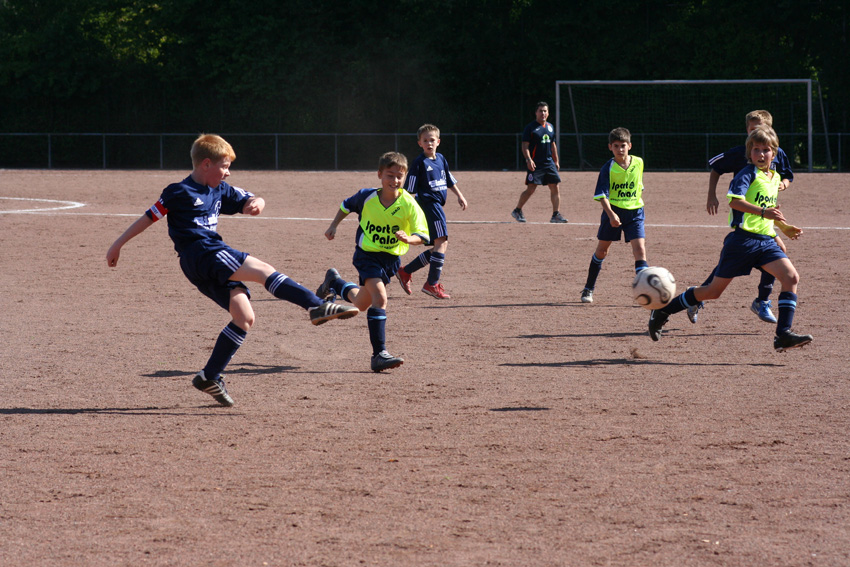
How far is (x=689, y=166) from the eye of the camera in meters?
33.2

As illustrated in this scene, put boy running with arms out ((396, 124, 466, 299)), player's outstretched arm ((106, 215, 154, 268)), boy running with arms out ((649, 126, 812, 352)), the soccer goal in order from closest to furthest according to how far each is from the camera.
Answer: player's outstretched arm ((106, 215, 154, 268)), boy running with arms out ((649, 126, 812, 352)), boy running with arms out ((396, 124, 466, 299)), the soccer goal

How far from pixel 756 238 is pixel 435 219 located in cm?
416

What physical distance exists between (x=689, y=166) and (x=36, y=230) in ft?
73.7

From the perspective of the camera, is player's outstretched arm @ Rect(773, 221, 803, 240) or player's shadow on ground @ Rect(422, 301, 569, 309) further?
player's shadow on ground @ Rect(422, 301, 569, 309)

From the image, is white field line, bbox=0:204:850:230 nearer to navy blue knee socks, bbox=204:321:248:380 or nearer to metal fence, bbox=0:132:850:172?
navy blue knee socks, bbox=204:321:248:380

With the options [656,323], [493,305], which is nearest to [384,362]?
[656,323]

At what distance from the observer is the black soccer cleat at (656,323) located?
7812 millimetres

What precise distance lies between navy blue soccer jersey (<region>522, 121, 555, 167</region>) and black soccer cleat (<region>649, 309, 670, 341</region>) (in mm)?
10988

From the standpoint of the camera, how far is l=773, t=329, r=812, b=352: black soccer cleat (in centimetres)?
709

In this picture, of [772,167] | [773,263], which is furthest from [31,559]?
[772,167]

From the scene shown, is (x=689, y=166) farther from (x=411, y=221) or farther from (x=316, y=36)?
(x=411, y=221)

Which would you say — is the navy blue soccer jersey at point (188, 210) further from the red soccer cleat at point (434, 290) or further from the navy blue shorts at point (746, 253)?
the red soccer cleat at point (434, 290)

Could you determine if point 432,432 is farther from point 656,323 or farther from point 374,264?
point 656,323

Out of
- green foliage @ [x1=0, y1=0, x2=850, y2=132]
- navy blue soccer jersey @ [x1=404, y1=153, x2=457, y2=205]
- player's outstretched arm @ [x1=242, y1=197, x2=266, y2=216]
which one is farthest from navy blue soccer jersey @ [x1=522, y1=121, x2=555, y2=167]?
green foliage @ [x1=0, y1=0, x2=850, y2=132]
